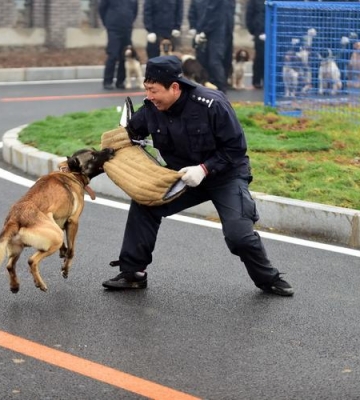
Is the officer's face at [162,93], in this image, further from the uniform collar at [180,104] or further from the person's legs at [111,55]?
the person's legs at [111,55]

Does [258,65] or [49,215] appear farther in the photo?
[258,65]

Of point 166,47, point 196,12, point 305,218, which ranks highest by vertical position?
point 196,12

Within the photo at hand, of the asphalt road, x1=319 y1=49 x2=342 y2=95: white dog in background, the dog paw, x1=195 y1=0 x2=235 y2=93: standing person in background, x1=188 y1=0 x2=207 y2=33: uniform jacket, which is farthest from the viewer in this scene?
x1=188 y1=0 x2=207 y2=33: uniform jacket

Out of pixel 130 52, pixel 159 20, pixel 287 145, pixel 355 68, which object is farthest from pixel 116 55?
pixel 287 145

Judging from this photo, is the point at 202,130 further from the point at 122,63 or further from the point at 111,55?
the point at 122,63

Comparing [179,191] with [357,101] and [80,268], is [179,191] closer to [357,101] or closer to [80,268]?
[80,268]

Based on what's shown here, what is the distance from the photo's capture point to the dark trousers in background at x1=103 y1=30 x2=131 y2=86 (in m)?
19.2

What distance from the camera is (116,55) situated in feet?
62.8

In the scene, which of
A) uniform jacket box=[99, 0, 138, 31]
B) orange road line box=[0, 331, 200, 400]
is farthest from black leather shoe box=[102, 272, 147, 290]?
uniform jacket box=[99, 0, 138, 31]

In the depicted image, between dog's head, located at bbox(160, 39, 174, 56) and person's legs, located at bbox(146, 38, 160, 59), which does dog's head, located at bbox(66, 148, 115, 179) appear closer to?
dog's head, located at bbox(160, 39, 174, 56)

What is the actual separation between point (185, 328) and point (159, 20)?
13.3 m

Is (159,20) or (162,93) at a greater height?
(162,93)

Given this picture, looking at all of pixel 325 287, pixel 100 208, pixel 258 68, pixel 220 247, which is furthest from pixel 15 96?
pixel 325 287

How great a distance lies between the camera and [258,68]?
1977 cm
